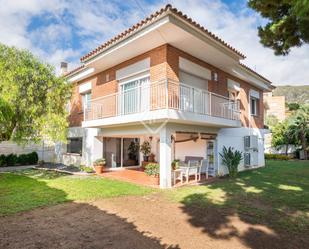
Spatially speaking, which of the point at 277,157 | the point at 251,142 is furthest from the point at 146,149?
the point at 277,157

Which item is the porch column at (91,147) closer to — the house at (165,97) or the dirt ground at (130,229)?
the house at (165,97)

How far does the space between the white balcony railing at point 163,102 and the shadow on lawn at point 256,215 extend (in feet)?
13.0

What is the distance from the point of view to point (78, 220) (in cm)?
611

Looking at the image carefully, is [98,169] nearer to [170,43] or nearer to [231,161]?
[231,161]

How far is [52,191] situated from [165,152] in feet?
16.5

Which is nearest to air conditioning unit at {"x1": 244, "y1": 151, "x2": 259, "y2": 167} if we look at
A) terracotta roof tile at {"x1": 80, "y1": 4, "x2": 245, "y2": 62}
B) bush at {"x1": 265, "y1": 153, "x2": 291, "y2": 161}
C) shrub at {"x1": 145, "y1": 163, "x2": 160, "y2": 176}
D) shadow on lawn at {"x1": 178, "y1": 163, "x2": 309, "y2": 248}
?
shadow on lawn at {"x1": 178, "y1": 163, "x2": 309, "y2": 248}

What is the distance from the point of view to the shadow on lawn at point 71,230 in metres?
4.72

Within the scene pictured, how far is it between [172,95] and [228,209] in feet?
16.6

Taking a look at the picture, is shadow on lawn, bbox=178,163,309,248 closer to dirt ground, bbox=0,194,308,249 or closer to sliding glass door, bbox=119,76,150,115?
dirt ground, bbox=0,194,308,249

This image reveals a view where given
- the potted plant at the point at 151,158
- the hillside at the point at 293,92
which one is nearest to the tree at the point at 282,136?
the potted plant at the point at 151,158

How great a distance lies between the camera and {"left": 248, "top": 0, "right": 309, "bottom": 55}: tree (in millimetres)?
6781

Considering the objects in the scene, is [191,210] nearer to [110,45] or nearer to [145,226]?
[145,226]

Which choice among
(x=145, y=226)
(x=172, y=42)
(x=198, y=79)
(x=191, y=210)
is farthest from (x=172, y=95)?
(x=145, y=226)

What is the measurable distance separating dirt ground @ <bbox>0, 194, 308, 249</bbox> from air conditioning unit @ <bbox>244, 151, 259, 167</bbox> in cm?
1097
